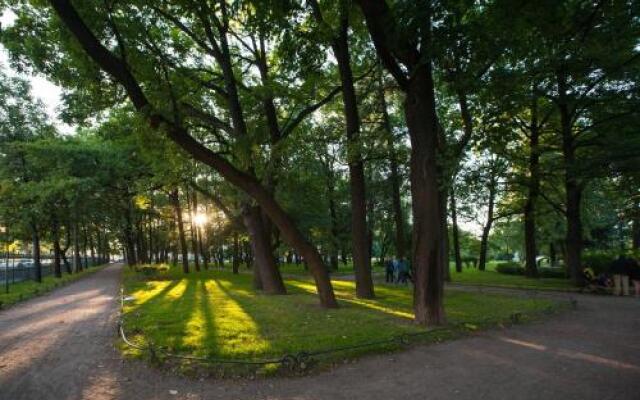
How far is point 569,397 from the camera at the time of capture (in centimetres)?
577

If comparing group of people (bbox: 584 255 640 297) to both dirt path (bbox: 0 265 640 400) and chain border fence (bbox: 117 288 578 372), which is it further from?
chain border fence (bbox: 117 288 578 372)

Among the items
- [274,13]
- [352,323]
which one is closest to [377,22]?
[274,13]

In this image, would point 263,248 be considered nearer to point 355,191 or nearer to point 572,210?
point 355,191

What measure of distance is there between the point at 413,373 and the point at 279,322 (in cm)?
432

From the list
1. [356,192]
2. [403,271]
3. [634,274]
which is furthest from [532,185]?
[356,192]

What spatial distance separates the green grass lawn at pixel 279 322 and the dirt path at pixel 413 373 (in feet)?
1.78

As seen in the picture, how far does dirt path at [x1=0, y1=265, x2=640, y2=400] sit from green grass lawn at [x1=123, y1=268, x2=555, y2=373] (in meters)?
0.54

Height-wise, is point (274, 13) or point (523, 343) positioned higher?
point (274, 13)

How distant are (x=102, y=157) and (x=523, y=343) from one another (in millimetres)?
23918

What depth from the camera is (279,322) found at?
10633mm

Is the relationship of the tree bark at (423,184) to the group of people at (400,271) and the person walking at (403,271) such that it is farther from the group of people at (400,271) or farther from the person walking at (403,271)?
the person walking at (403,271)

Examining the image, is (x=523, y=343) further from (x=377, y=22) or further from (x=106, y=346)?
(x=106, y=346)

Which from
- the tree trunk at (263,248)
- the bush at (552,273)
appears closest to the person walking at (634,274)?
the bush at (552,273)

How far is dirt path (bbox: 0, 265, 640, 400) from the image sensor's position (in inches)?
243
